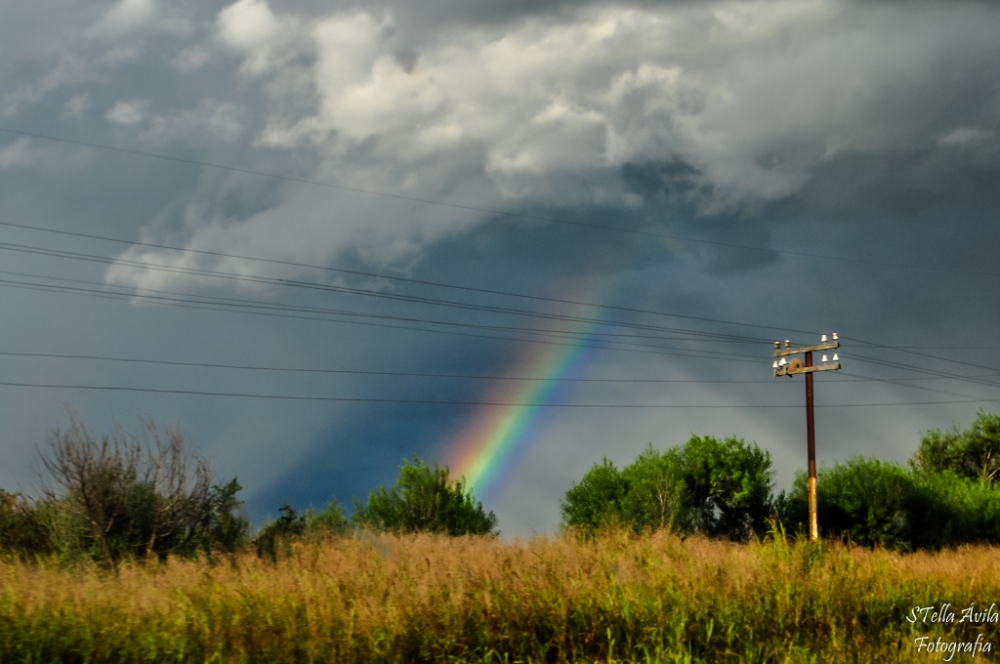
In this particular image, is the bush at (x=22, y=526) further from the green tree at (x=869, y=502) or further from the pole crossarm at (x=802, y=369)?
the green tree at (x=869, y=502)

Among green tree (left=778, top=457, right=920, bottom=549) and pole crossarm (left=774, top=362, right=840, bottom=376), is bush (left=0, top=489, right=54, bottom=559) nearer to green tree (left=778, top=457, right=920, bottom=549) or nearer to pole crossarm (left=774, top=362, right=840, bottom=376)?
pole crossarm (left=774, top=362, right=840, bottom=376)

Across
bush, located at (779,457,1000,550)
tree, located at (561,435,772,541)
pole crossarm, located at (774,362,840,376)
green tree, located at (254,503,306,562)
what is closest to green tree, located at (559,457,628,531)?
tree, located at (561,435,772,541)

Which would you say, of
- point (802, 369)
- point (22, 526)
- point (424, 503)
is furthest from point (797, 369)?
point (22, 526)

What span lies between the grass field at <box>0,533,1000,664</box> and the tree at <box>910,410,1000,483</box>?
70334mm

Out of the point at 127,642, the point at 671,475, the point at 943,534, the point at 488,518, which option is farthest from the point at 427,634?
the point at 943,534

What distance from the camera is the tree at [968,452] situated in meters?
72.4

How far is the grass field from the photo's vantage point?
8461mm

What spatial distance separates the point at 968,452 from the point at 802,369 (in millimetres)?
49081

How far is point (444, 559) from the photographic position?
1084cm

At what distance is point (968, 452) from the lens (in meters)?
74.0

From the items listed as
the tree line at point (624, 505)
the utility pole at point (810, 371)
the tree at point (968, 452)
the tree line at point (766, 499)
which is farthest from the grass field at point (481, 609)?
the tree at point (968, 452)

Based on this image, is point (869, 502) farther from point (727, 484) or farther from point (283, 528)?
point (283, 528)

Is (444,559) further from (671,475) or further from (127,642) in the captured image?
(671,475)

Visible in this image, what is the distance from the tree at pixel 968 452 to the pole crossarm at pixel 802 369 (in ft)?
145
